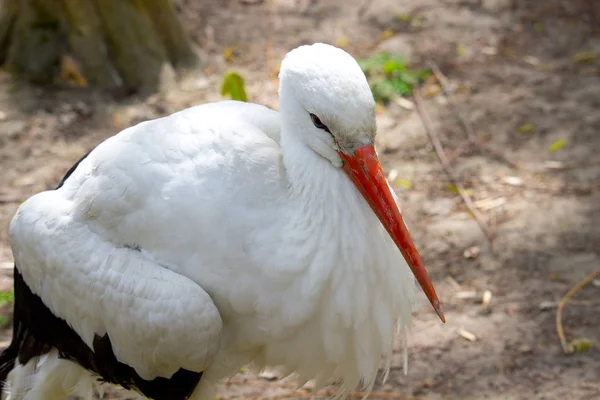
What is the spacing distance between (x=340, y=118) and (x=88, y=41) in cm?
399

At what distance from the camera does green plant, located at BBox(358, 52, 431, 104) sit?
6406 mm

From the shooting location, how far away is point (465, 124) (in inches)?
242

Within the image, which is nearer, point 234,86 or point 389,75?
point 234,86

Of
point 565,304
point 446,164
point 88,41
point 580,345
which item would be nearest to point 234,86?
point 446,164

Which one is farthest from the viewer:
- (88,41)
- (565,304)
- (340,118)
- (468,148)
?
(88,41)

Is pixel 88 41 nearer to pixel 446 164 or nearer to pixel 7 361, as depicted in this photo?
pixel 446 164

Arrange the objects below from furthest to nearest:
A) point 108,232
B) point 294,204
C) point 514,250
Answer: point 514,250 < point 108,232 < point 294,204

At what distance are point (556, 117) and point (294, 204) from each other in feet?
12.2

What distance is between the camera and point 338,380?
11.4ft

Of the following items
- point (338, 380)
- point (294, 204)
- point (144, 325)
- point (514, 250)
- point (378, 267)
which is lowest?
point (514, 250)

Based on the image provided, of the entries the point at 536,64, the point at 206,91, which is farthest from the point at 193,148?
the point at 536,64

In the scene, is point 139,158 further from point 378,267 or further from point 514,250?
point 514,250

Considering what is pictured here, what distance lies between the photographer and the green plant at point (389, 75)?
21.0ft

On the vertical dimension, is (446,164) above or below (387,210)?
below
